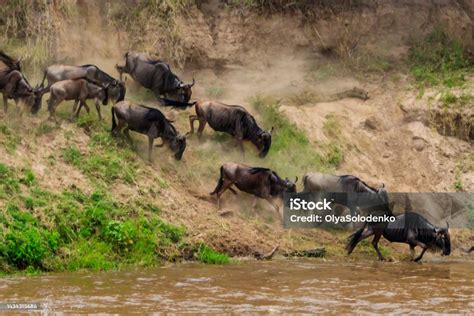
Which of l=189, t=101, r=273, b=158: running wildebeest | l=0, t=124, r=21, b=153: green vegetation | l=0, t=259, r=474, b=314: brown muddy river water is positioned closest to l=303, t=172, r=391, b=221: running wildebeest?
l=189, t=101, r=273, b=158: running wildebeest

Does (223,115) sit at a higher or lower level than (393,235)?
higher

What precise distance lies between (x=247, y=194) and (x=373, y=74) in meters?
6.39

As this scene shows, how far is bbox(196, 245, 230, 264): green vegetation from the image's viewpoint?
15.5m

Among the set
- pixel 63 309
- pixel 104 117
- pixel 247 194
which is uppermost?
pixel 104 117

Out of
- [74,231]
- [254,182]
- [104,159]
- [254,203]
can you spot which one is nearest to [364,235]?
[254,203]

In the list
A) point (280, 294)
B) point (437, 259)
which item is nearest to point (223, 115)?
point (437, 259)

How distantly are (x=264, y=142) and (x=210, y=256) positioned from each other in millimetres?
4233

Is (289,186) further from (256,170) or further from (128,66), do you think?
(128,66)

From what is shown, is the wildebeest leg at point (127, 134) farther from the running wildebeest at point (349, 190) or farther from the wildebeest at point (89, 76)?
the running wildebeest at point (349, 190)

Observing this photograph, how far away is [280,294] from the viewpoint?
12.7m

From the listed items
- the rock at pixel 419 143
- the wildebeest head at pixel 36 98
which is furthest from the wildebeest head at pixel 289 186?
the wildebeest head at pixel 36 98

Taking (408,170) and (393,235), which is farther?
(408,170)

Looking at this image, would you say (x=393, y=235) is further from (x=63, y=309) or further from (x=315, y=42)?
(x=63, y=309)

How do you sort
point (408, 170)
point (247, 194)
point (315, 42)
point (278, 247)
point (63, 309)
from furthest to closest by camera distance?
point (315, 42) < point (408, 170) < point (247, 194) < point (278, 247) < point (63, 309)
